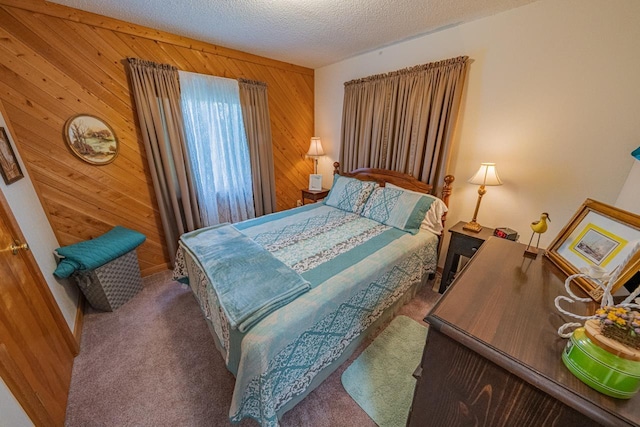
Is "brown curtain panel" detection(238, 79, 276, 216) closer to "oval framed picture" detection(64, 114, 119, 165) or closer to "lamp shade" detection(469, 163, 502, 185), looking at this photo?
"oval framed picture" detection(64, 114, 119, 165)

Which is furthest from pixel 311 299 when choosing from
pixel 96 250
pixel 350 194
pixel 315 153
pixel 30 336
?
pixel 315 153

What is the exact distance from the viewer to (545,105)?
177cm

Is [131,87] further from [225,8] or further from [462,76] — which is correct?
[462,76]

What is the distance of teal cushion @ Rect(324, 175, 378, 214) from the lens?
8.48 ft

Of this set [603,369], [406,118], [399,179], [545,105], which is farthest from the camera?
[399,179]

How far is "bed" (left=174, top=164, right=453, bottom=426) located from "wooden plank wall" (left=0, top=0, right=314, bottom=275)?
0.99 metres

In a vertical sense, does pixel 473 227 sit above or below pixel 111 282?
above

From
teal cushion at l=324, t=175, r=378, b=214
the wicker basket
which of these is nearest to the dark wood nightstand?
teal cushion at l=324, t=175, r=378, b=214

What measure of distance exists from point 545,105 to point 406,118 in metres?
1.11

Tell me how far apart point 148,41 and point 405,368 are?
358 cm

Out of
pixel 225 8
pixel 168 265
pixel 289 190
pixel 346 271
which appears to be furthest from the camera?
pixel 289 190

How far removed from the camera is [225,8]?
179cm

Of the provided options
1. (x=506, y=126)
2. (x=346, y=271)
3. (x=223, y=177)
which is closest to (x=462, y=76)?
(x=506, y=126)

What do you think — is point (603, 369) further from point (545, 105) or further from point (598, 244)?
point (545, 105)
